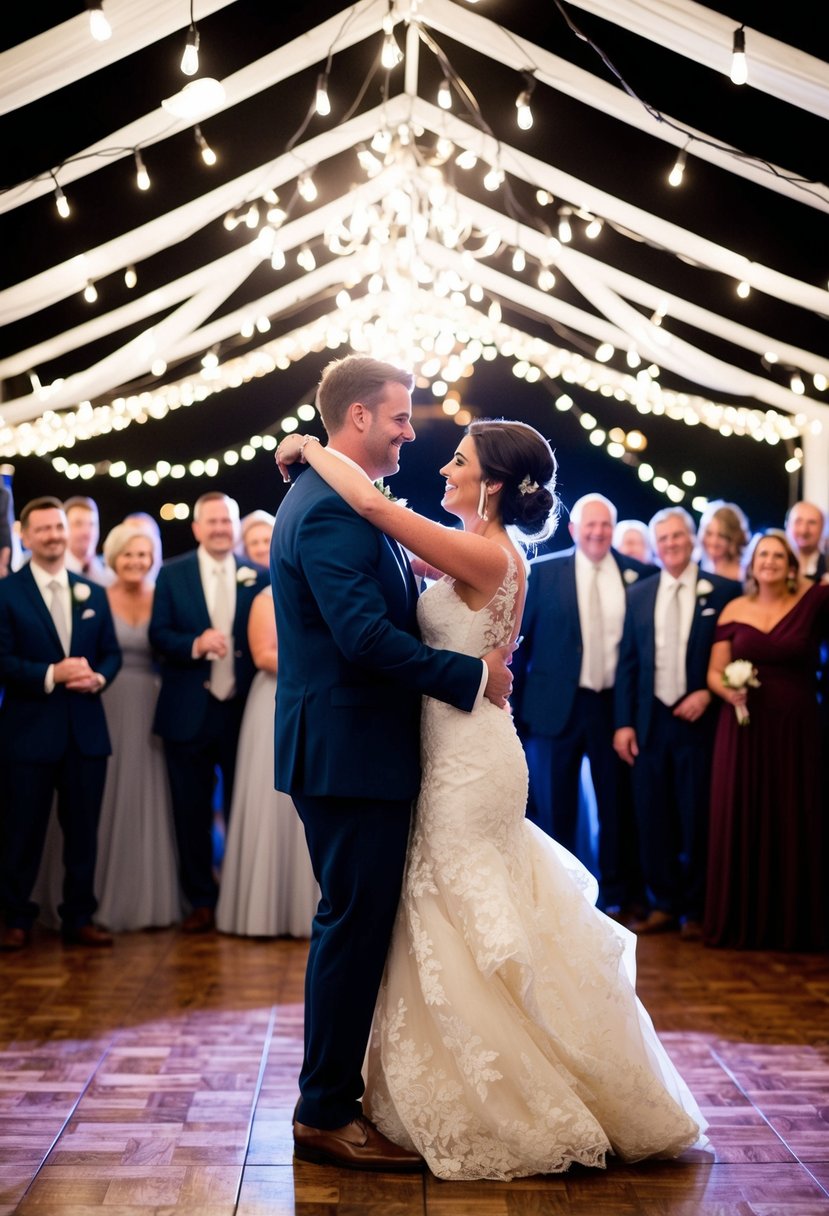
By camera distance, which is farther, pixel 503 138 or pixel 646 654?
pixel 503 138

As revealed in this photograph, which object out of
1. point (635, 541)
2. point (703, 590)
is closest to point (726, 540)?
point (703, 590)

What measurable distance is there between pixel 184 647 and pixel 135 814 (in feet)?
2.40

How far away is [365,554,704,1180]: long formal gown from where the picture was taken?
8.81 ft

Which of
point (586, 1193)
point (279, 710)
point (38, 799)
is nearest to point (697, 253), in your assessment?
point (38, 799)

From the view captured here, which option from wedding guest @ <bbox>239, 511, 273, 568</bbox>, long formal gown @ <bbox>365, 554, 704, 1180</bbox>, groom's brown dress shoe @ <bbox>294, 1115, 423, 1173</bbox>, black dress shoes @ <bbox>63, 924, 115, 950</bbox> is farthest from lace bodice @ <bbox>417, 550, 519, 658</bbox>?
wedding guest @ <bbox>239, 511, 273, 568</bbox>

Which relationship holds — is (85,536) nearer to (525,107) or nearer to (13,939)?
(13,939)

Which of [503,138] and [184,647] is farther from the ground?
[503,138]

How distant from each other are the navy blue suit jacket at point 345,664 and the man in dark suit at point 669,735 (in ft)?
8.56

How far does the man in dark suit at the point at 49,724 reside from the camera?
4.82 m

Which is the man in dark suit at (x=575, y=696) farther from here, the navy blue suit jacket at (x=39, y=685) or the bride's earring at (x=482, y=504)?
the bride's earring at (x=482, y=504)

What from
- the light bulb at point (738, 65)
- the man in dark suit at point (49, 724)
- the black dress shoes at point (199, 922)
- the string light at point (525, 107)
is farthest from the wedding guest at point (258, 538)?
the light bulb at point (738, 65)

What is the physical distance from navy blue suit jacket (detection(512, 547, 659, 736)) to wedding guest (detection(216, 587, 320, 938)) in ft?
3.57

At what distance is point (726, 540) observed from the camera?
5.54 meters

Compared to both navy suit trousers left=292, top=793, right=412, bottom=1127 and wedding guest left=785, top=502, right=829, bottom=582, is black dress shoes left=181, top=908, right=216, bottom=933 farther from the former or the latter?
wedding guest left=785, top=502, right=829, bottom=582
